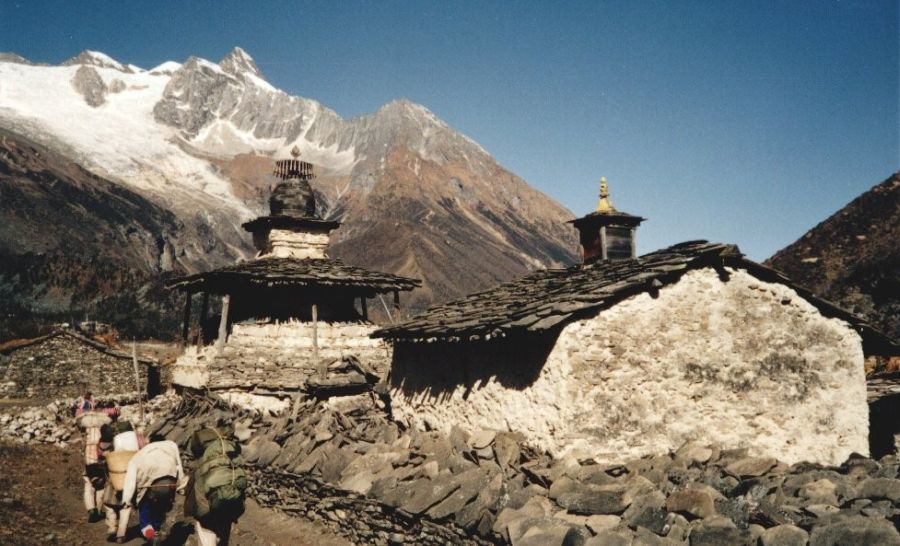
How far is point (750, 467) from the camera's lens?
27.0 ft

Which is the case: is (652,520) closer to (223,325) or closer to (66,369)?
(223,325)

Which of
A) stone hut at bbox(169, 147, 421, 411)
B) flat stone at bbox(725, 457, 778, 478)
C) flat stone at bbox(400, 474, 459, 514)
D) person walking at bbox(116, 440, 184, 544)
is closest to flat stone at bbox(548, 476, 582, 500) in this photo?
flat stone at bbox(400, 474, 459, 514)

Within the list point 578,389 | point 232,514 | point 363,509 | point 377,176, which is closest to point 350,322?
point 363,509

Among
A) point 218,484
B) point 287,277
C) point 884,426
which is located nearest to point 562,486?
point 218,484

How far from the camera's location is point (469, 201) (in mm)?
140125

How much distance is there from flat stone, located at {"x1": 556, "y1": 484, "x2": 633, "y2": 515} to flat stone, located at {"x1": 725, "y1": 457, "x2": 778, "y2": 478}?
81.8 inches

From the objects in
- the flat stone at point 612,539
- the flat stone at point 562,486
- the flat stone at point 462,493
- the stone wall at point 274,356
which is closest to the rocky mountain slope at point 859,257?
the stone wall at point 274,356

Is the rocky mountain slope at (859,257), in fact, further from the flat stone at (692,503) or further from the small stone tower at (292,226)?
the small stone tower at (292,226)

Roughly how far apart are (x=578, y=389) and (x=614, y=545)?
2.73 meters

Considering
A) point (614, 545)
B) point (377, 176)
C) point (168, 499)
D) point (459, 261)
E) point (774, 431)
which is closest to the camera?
point (614, 545)

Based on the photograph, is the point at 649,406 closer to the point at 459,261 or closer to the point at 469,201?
the point at 459,261

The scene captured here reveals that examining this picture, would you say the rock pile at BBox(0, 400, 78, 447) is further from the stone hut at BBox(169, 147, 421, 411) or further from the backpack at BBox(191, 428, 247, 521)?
the backpack at BBox(191, 428, 247, 521)

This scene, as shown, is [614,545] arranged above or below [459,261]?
below

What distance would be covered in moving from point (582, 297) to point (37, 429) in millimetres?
18425
